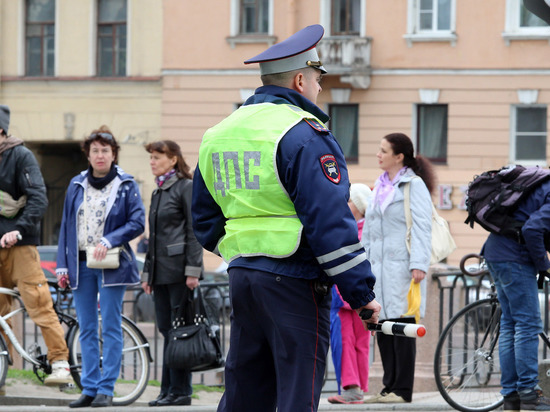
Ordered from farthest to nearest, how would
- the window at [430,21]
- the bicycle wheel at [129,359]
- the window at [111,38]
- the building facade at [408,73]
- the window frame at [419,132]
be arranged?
the window at [111,38] < the window frame at [419,132] < the window at [430,21] < the building facade at [408,73] < the bicycle wheel at [129,359]

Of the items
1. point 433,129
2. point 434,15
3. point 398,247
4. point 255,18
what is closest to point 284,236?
point 398,247

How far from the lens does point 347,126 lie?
2966 cm

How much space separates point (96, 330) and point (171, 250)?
77 centimetres

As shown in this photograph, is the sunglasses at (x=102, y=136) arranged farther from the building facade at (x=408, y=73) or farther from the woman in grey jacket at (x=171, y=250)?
the building facade at (x=408, y=73)

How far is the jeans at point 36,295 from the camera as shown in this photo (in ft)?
27.2

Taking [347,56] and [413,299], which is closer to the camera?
[413,299]

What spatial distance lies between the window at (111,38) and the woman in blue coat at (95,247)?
74.5ft

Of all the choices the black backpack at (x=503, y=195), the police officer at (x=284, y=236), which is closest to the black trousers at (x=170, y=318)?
the black backpack at (x=503, y=195)

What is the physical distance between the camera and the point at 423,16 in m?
A: 28.8

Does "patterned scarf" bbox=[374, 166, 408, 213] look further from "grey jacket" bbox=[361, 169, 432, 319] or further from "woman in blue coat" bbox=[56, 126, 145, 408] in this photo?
"woman in blue coat" bbox=[56, 126, 145, 408]

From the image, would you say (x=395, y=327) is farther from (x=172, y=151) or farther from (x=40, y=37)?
(x=40, y=37)

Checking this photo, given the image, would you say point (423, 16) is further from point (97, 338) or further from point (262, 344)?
point (262, 344)

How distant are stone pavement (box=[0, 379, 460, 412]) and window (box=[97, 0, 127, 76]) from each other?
859 inches

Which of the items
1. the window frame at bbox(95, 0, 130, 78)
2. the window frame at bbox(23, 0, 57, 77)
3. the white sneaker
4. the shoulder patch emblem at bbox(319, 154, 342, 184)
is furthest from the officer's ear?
the window frame at bbox(23, 0, 57, 77)
